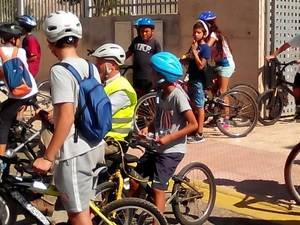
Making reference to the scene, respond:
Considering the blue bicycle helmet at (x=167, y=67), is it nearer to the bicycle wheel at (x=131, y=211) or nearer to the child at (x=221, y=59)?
the bicycle wheel at (x=131, y=211)

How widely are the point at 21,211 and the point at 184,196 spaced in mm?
1449

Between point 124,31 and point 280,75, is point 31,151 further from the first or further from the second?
point 124,31

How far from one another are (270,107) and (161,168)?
18.1 feet

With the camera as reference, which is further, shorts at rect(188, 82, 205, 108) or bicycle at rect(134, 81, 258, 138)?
bicycle at rect(134, 81, 258, 138)

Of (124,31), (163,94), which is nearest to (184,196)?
(163,94)

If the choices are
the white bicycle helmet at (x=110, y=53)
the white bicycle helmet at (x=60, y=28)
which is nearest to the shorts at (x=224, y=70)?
the white bicycle helmet at (x=110, y=53)

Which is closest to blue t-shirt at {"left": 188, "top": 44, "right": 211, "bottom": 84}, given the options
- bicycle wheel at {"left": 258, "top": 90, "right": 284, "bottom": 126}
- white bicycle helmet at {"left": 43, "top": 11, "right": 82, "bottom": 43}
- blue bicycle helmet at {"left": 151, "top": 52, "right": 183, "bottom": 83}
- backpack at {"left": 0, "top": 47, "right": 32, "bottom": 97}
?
bicycle wheel at {"left": 258, "top": 90, "right": 284, "bottom": 126}

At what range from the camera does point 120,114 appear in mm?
5207

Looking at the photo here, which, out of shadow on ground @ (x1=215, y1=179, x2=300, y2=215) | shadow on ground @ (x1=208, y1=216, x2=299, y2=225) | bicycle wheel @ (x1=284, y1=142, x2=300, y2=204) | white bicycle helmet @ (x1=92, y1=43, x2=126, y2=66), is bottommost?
shadow on ground @ (x1=208, y1=216, x2=299, y2=225)

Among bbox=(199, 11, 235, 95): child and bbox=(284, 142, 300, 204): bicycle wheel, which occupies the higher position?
bbox=(199, 11, 235, 95): child

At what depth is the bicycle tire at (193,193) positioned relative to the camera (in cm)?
538

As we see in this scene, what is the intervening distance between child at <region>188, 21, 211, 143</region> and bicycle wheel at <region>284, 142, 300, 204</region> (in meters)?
2.95

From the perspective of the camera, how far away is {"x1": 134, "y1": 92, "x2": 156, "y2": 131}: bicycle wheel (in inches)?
359

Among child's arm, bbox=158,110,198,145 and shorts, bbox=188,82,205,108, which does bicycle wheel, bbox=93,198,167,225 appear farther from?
shorts, bbox=188,82,205,108
